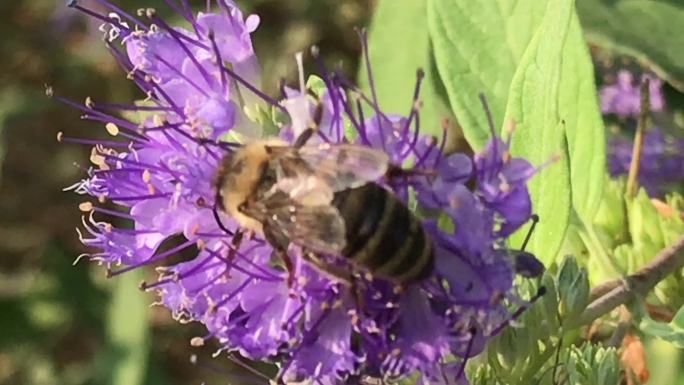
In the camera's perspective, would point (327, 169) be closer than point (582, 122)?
Yes

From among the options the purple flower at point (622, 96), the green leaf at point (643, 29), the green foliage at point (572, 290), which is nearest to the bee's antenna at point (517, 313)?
the green foliage at point (572, 290)

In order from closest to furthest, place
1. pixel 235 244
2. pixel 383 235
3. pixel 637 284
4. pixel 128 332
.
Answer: pixel 383 235 < pixel 235 244 < pixel 637 284 < pixel 128 332

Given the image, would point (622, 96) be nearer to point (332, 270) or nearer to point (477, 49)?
point (477, 49)

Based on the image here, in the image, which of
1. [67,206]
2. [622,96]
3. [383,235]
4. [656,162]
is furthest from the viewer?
[67,206]

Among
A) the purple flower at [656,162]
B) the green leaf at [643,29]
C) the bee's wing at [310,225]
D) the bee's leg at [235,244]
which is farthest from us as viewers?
the purple flower at [656,162]

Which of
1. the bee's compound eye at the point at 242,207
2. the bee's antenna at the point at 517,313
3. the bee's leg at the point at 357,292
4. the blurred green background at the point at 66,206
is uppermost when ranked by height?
the bee's compound eye at the point at 242,207

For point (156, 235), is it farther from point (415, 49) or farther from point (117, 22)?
point (415, 49)

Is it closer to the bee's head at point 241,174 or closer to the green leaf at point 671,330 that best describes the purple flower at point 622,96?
the green leaf at point 671,330

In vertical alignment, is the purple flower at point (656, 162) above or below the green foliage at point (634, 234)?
below

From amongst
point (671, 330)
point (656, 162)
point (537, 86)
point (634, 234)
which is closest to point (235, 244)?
point (537, 86)

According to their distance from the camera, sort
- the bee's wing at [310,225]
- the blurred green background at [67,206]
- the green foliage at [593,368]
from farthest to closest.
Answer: the blurred green background at [67,206], the green foliage at [593,368], the bee's wing at [310,225]
